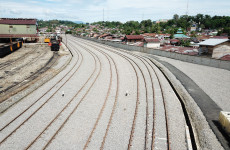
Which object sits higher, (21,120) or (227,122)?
(227,122)

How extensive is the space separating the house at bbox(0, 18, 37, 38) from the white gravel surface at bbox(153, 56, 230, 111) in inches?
1947

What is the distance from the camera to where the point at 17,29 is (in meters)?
51.7

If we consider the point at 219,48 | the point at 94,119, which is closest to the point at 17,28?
the point at 94,119

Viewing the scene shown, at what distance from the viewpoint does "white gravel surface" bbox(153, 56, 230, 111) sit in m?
14.3

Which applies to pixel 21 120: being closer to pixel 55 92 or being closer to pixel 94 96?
pixel 55 92

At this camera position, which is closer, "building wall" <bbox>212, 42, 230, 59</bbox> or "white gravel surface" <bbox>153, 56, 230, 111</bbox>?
"white gravel surface" <bbox>153, 56, 230, 111</bbox>

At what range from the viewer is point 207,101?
1381 centimetres

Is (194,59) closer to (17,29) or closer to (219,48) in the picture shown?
(219,48)

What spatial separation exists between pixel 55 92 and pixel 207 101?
13723mm

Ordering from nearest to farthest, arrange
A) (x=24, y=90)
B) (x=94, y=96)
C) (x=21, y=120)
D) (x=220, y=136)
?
A: (x=220, y=136), (x=21, y=120), (x=94, y=96), (x=24, y=90)

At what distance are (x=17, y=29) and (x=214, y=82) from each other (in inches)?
2205

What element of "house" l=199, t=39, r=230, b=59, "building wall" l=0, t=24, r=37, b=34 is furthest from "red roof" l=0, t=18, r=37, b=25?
"house" l=199, t=39, r=230, b=59

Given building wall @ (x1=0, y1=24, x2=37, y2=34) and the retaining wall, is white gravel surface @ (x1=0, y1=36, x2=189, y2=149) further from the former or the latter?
building wall @ (x1=0, y1=24, x2=37, y2=34)

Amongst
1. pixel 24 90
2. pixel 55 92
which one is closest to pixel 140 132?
pixel 55 92
